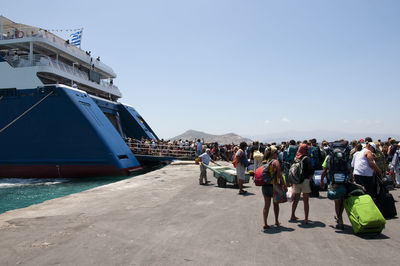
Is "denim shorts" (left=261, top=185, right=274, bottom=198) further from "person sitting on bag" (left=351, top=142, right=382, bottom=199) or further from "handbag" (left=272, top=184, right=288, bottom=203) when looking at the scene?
→ "person sitting on bag" (left=351, top=142, right=382, bottom=199)

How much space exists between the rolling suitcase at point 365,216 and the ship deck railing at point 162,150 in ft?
52.7

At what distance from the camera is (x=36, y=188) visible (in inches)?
520

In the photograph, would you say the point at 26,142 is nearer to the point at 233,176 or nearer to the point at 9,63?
the point at 9,63

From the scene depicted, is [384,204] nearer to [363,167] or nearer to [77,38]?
[363,167]

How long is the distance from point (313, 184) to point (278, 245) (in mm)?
4446

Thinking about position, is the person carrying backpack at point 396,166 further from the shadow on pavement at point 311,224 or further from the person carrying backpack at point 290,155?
the shadow on pavement at point 311,224

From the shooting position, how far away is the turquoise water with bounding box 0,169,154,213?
10493mm

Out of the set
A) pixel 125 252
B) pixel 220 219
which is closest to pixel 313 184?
pixel 220 219

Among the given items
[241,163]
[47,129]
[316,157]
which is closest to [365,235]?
[316,157]

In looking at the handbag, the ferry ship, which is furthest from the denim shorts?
the ferry ship

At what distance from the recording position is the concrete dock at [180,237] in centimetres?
384

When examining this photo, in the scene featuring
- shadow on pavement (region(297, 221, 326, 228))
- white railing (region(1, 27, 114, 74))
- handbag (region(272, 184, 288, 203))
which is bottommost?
shadow on pavement (region(297, 221, 326, 228))

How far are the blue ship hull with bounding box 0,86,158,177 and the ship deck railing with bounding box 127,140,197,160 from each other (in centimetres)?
413

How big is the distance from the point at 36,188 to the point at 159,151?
9.44 m
